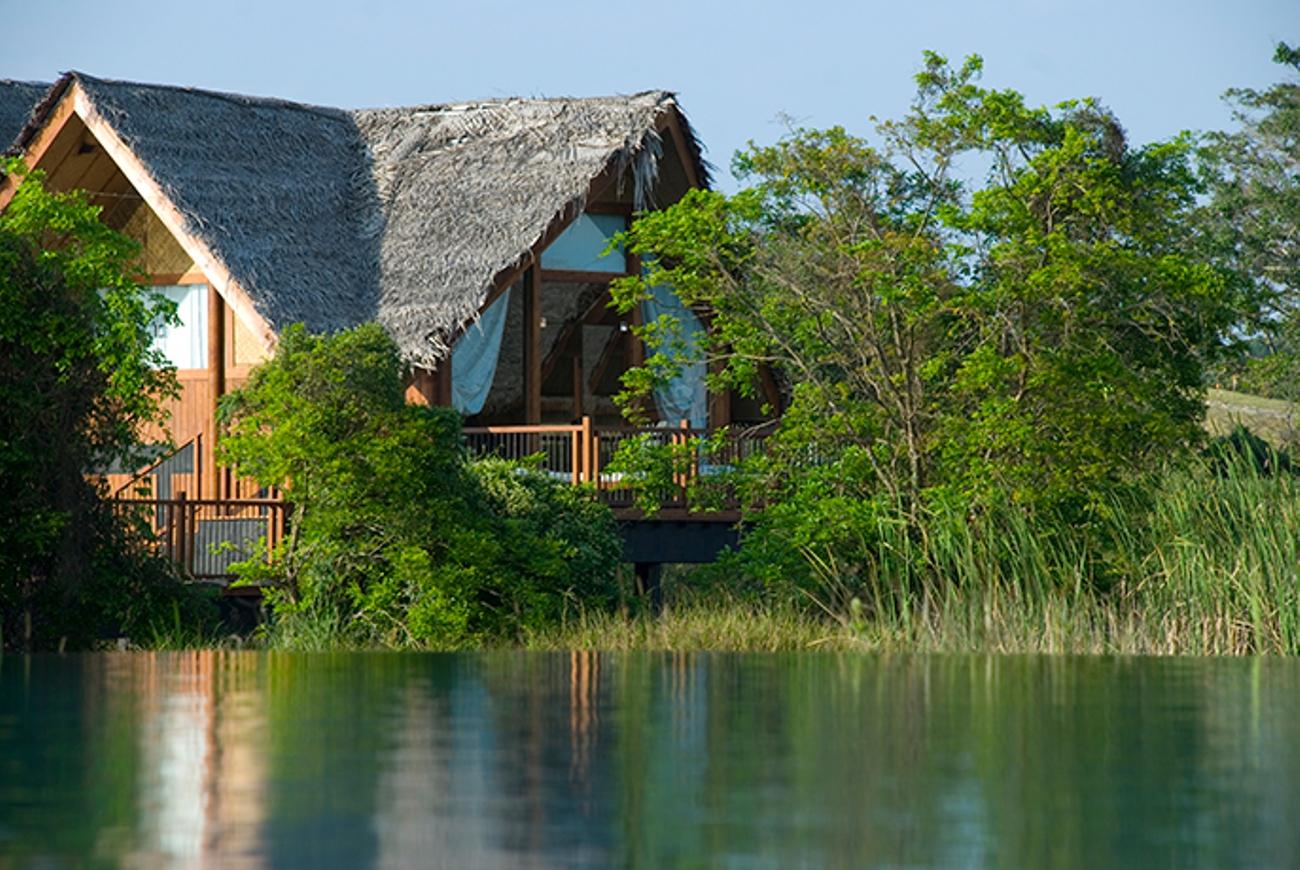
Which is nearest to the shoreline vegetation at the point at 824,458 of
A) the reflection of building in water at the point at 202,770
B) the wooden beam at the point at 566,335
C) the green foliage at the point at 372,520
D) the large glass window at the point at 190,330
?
the green foliage at the point at 372,520

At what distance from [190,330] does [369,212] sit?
2807 millimetres

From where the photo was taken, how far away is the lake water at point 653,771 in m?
4.88

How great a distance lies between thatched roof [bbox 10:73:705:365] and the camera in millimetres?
22703

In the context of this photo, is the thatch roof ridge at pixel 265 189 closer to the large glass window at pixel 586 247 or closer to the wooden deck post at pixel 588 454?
the large glass window at pixel 586 247

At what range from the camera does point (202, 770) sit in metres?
6.39

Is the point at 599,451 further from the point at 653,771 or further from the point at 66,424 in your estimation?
the point at 653,771

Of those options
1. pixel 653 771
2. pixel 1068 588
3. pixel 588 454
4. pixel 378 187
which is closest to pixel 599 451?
pixel 588 454

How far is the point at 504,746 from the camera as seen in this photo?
283 inches

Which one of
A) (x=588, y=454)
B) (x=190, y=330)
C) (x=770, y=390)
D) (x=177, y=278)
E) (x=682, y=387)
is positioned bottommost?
(x=588, y=454)

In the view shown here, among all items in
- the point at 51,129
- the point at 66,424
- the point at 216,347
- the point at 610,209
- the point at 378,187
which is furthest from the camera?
the point at 378,187

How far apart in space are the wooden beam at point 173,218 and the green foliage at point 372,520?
421 cm

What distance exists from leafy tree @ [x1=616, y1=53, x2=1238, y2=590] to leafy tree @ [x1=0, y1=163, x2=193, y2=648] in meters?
4.70

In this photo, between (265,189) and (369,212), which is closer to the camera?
(265,189)

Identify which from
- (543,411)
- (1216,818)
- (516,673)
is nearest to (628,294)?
(516,673)
